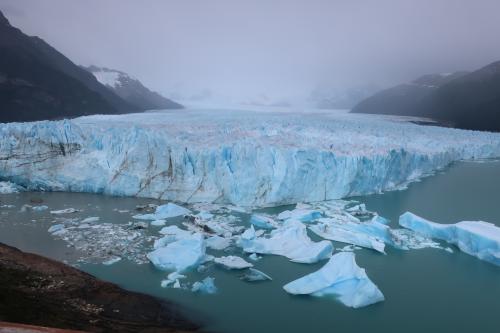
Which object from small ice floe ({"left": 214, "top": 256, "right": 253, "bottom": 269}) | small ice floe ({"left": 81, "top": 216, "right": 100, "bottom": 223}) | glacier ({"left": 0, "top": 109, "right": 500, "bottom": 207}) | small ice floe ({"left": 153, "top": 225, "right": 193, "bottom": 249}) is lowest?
small ice floe ({"left": 214, "top": 256, "right": 253, "bottom": 269})

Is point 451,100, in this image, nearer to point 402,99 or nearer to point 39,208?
point 402,99

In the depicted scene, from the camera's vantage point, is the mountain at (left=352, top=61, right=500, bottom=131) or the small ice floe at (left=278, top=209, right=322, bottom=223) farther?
the mountain at (left=352, top=61, right=500, bottom=131)

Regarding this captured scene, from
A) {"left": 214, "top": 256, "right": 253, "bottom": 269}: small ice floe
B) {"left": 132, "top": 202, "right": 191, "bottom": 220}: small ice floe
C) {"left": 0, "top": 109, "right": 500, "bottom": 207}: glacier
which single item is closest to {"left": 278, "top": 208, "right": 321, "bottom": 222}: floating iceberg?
{"left": 0, "top": 109, "right": 500, "bottom": 207}: glacier

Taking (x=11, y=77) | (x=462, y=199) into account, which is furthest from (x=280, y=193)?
(x=11, y=77)

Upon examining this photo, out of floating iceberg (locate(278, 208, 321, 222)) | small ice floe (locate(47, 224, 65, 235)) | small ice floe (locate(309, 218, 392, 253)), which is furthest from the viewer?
floating iceberg (locate(278, 208, 321, 222))

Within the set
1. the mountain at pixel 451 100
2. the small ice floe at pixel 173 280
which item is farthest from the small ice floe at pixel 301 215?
the mountain at pixel 451 100

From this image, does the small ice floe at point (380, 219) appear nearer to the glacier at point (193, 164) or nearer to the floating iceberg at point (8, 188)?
the glacier at point (193, 164)

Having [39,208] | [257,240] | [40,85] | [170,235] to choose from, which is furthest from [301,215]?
[40,85]

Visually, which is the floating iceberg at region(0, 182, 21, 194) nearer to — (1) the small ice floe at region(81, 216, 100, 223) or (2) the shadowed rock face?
(1) the small ice floe at region(81, 216, 100, 223)
